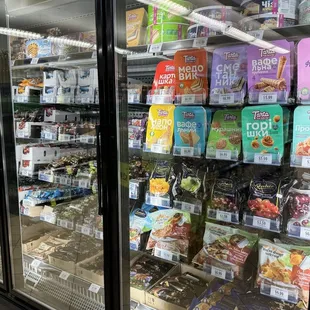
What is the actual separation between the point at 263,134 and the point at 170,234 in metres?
0.74

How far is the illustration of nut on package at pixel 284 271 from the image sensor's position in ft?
4.23

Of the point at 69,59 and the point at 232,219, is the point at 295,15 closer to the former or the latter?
the point at 232,219

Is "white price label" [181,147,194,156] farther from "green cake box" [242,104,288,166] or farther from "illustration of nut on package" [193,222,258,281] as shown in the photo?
"illustration of nut on package" [193,222,258,281]

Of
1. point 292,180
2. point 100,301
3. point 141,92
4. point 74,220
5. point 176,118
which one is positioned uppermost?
point 141,92

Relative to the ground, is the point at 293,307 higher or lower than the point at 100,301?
higher

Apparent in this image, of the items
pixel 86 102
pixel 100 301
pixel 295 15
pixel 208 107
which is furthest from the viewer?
pixel 86 102

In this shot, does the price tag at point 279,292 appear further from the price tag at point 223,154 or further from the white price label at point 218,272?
the price tag at point 223,154

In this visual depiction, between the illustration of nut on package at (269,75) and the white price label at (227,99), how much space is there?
0.25 ft

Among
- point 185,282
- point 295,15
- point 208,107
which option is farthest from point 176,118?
point 185,282

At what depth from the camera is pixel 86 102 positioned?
6.59 ft

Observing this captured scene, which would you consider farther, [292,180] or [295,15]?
[292,180]

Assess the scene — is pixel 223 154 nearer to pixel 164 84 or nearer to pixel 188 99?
pixel 188 99

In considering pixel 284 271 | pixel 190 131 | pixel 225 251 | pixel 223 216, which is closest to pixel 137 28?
pixel 190 131

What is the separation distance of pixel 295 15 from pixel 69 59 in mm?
1119
